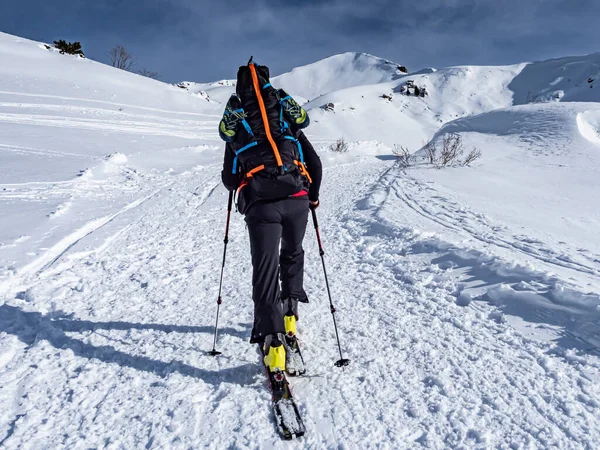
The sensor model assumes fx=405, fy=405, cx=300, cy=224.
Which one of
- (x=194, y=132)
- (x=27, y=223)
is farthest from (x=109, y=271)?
(x=194, y=132)

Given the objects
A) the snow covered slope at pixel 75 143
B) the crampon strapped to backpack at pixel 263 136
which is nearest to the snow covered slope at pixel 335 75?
the snow covered slope at pixel 75 143

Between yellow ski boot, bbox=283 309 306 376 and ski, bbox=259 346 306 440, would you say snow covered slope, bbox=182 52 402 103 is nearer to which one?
yellow ski boot, bbox=283 309 306 376

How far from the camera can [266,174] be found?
260 centimetres

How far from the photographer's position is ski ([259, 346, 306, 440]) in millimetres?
2279

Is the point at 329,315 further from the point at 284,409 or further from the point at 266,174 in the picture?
the point at 266,174

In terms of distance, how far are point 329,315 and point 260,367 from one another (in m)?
1.01

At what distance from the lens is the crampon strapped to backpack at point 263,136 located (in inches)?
103

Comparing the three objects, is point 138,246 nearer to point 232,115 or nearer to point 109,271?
point 109,271

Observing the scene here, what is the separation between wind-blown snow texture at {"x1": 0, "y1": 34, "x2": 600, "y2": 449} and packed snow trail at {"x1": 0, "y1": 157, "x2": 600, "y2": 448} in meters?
0.01

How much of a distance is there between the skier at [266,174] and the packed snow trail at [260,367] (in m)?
0.48

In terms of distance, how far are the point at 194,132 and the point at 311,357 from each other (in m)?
21.2

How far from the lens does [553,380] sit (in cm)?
261

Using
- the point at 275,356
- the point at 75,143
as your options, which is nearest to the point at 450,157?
the point at 275,356

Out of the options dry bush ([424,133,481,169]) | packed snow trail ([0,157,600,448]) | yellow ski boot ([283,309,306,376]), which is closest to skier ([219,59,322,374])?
yellow ski boot ([283,309,306,376])
